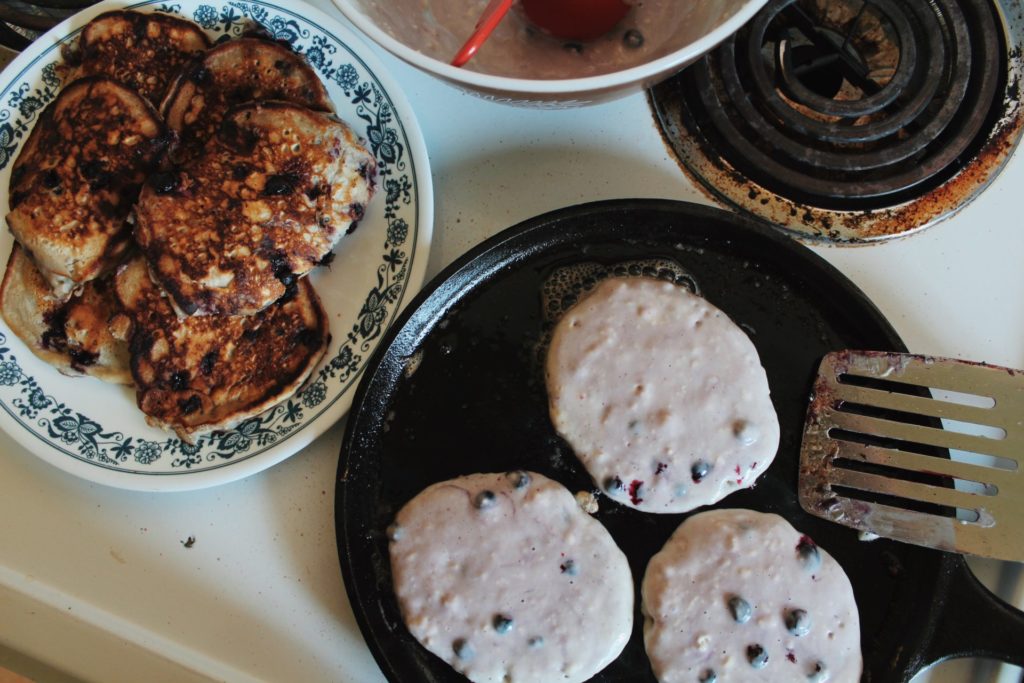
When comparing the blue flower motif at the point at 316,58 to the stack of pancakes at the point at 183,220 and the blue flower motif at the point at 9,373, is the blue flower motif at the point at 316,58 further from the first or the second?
the blue flower motif at the point at 9,373

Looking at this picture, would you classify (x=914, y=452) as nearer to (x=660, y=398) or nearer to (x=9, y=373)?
(x=660, y=398)

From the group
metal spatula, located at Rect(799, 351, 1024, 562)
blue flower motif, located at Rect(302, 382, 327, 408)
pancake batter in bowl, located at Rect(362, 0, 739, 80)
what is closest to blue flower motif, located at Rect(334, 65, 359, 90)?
pancake batter in bowl, located at Rect(362, 0, 739, 80)

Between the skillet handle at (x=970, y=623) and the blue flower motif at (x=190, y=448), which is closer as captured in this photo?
the skillet handle at (x=970, y=623)

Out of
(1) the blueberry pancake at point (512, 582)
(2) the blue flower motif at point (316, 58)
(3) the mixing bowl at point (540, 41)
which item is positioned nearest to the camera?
(3) the mixing bowl at point (540, 41)

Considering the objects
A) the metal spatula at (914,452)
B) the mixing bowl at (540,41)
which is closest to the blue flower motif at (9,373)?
the mixing bowl at (540,41)

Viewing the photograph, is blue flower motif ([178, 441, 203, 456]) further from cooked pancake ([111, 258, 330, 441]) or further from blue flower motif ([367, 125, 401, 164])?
blue flower motif ([367, 125, 401, 164])

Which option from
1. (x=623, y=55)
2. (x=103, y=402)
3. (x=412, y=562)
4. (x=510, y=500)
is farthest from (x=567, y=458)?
(x=103, y=402)

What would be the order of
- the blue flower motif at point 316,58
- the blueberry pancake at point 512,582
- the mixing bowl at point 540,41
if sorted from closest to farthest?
the mixing bowl at point 540,41
the blueberry pancake at point 512,582
the blue flower motif at point 316,58

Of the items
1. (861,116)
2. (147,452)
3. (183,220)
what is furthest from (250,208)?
(861,116)
